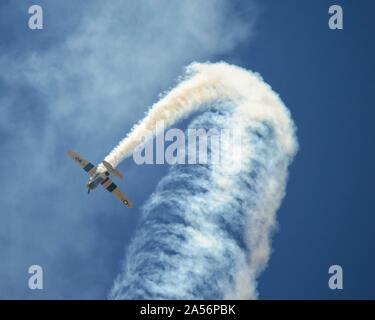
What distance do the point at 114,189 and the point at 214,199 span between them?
8096mm

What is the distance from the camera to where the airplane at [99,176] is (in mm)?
73938

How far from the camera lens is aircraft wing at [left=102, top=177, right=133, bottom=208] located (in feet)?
259

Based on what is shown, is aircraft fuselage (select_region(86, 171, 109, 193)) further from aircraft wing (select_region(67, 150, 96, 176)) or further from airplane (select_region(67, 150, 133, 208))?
aircraft wing (select_region(67, 150, 96, 176))

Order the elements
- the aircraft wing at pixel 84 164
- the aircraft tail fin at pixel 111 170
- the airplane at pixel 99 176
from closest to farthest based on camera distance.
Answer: the aircraft tail fin at pixel 111 170
the airplane at pixel 99 176
the aircraft wing at pixel 84 164

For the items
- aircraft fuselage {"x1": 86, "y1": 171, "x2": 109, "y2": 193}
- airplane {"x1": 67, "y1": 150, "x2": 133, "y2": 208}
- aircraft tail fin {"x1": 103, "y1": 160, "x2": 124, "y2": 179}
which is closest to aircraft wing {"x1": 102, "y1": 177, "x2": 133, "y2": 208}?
airplane {"x1": 67, "y1": 150, "x2": 133, "y2": 208}

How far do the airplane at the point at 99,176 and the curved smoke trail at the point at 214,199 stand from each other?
2.83ft

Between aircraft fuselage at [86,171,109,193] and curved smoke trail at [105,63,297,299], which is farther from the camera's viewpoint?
aircraft fuselage at [86,171,109,193]

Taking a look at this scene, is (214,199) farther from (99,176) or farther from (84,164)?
(84,164)

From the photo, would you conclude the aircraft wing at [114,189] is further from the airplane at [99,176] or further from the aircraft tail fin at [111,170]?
the aircraft tail fin at [111,170]

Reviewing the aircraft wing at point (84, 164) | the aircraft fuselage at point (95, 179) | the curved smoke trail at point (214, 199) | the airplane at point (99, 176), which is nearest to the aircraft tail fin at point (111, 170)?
the airplane at point (99, 176)

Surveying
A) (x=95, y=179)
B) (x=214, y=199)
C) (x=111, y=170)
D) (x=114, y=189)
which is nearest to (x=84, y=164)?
(x=95, y=179)

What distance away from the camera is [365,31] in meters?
98.6
